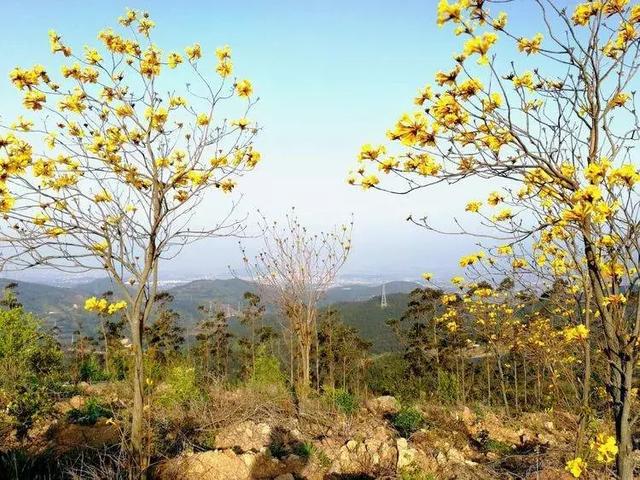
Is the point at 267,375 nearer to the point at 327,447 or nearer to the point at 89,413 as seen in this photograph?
the point at 327,447

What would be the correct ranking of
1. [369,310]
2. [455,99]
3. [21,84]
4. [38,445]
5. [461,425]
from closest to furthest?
[455,99]
[21,84]
[38,445]
[461,425]
[369,310]

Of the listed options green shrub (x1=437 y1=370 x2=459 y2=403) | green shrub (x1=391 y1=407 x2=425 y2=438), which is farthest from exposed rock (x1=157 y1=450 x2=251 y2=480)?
green shrub (x1=437 y1=370 x2=459 y2=403)

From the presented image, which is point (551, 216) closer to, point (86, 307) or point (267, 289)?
point (86, 307)

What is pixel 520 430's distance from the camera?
8.77 meters

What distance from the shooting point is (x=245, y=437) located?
6.29 m

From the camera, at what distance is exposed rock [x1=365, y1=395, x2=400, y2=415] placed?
876 cm

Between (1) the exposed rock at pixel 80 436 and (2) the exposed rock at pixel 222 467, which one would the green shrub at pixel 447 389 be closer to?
(2) the exposed rock at pixel 222 467

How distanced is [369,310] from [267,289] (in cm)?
7829

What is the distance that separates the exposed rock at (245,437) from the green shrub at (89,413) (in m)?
1.95

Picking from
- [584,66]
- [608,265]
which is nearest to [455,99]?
[584,66]

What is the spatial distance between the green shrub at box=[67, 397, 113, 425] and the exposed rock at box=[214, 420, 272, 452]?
195 centimetres

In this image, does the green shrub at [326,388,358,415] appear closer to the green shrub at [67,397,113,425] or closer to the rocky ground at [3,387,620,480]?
the rocky ground at [3,387,620,480]

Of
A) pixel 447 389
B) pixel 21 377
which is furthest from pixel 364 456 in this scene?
pixel 447 389

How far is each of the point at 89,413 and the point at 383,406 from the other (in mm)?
5417
